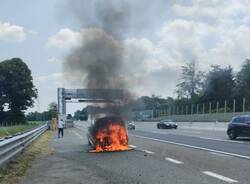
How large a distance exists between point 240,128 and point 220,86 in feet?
268

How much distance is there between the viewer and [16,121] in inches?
3445

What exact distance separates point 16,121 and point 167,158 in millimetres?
73876

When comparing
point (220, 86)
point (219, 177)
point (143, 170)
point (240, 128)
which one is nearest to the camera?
point (219, 177)

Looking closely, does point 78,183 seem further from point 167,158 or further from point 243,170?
point 167,158

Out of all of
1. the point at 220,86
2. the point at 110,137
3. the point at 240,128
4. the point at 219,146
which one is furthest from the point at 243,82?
the point at 110,137

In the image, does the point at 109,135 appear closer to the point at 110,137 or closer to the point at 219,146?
the point at 110,137

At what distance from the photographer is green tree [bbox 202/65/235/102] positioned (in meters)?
109

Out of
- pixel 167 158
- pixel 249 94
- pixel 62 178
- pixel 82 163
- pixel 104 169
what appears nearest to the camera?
pixel 62 178

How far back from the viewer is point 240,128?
30234 millimetres

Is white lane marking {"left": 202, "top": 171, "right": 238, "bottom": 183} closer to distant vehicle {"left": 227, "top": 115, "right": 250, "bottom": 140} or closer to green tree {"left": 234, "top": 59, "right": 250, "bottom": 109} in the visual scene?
distant vehicle {"left": 227, "top": 115, "right": 250, "bottom": 140}

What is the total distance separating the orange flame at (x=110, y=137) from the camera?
2006 cm

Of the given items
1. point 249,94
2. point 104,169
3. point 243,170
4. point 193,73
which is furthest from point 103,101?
point 193,73

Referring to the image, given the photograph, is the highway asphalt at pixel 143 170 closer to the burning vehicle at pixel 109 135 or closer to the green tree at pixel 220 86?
the burning vehicle at pixel 109 135

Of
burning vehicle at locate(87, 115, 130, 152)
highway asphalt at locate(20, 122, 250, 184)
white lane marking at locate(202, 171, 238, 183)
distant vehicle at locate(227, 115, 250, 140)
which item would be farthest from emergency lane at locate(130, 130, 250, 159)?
white lane marking at locate(202, 171, 238, 183)
